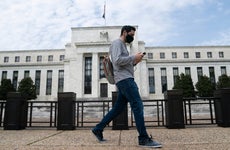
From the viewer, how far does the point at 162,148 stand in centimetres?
305

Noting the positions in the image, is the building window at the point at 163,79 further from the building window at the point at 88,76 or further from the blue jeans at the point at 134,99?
the blue jeans at the point at 134,99

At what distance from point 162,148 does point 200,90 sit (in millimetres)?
40978

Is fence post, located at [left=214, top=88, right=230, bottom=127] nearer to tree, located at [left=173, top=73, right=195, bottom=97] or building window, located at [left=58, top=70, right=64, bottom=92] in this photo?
tree, located at [left=173, top=73, right=195, bottom=97]

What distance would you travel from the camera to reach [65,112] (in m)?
6.39

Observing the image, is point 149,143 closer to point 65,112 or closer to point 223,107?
point 65,112

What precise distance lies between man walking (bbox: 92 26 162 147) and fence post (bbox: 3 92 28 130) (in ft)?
12.9

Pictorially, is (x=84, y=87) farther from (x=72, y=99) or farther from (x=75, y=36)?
(x=72, y=99)

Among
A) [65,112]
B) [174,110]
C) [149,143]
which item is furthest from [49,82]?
[149,143]

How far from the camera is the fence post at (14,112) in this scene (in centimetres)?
646

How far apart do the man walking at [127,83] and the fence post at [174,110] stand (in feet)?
10.5

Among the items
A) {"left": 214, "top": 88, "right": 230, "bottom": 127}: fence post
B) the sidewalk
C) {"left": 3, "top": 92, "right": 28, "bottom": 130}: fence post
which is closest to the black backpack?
the sidewalk

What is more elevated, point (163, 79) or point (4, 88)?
point (163, 79)

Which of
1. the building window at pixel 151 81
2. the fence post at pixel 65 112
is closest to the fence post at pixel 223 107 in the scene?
the fence post at pixel 65 112

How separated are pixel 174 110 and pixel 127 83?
139 inches
